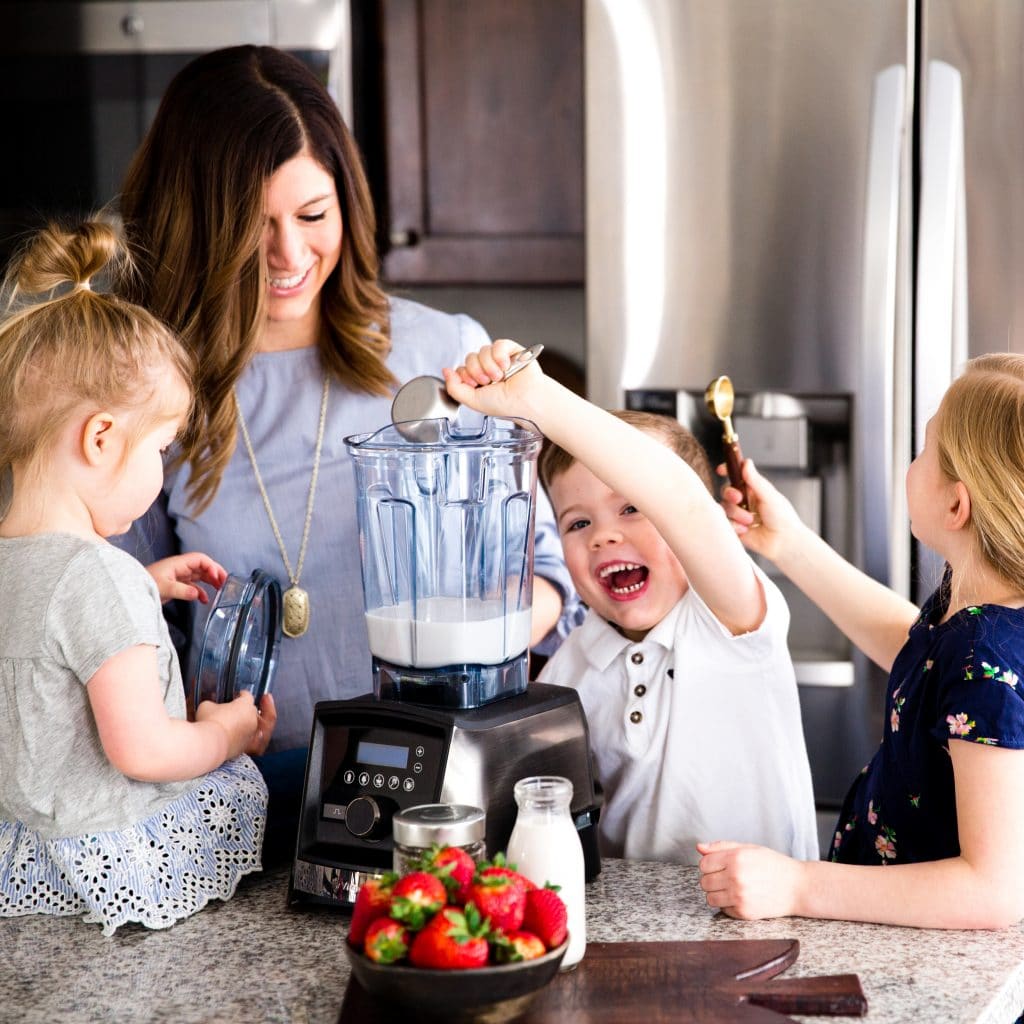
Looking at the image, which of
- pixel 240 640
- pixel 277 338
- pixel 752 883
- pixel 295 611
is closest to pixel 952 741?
pixel 752 883

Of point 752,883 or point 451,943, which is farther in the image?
point 752,883

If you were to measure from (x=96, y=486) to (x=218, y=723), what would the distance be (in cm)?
24

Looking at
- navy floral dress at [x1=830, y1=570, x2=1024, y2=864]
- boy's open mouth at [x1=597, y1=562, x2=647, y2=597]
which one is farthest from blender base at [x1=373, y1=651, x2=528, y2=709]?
navy floral dress at [x1=830, y1=570, x2=1024, y2=864]

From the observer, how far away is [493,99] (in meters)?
2.60

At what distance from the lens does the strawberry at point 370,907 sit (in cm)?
89

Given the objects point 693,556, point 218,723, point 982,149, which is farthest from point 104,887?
point 982,149

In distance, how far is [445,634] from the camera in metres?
1.19

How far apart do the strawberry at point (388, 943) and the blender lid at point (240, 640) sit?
48cm

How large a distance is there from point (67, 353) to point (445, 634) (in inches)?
16.4

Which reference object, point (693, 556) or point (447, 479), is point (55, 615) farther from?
point (693, 556)

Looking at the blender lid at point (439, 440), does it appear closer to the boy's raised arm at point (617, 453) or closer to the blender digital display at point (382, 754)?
the boy's raised arm at point (617, 453)

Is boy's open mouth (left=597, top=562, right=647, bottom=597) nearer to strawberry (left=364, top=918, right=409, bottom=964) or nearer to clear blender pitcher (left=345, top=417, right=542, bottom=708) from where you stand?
clear blender pitcher (left=345, top=417, right=542, bottom=708)

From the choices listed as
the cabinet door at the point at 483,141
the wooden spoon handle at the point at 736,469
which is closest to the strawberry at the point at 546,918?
the wooden spoon handle at the point at 736,469

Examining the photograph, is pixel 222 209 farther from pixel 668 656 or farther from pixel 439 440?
pixel 668 656
